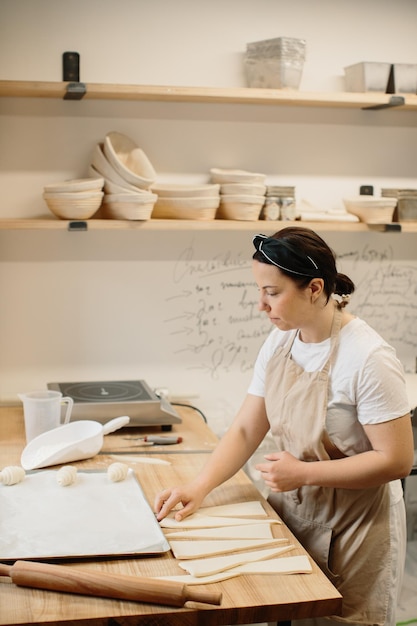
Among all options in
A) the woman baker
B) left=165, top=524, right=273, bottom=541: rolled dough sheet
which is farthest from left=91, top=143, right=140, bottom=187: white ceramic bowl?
left=165, top=524, right=273, bottom=541: rolled dough sheet

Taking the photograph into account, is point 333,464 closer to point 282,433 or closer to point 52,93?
point 282,433

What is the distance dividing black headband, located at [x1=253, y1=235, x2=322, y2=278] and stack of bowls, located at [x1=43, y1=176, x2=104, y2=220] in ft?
3.75

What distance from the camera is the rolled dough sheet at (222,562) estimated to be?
1544mm

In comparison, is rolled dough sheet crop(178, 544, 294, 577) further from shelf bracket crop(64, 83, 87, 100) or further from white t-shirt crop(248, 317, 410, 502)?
shelf bracket crop(64, 83, 87, 100)

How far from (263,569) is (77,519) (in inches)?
17.7

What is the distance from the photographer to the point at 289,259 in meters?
1.81

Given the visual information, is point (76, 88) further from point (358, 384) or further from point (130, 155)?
point (358, 384)

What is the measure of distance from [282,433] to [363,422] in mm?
245

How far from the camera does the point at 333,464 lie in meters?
1.81

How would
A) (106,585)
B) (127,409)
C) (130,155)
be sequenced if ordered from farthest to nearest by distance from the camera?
(130,155) < (127,409) < (106,585)

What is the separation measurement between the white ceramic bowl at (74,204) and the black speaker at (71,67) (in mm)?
452

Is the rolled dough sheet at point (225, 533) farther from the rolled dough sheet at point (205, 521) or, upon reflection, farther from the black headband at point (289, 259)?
the black headband at point (289, 259)

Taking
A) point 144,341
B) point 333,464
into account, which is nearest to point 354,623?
point 333,464

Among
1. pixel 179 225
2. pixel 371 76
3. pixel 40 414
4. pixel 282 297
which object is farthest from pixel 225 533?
pixel 371 76
